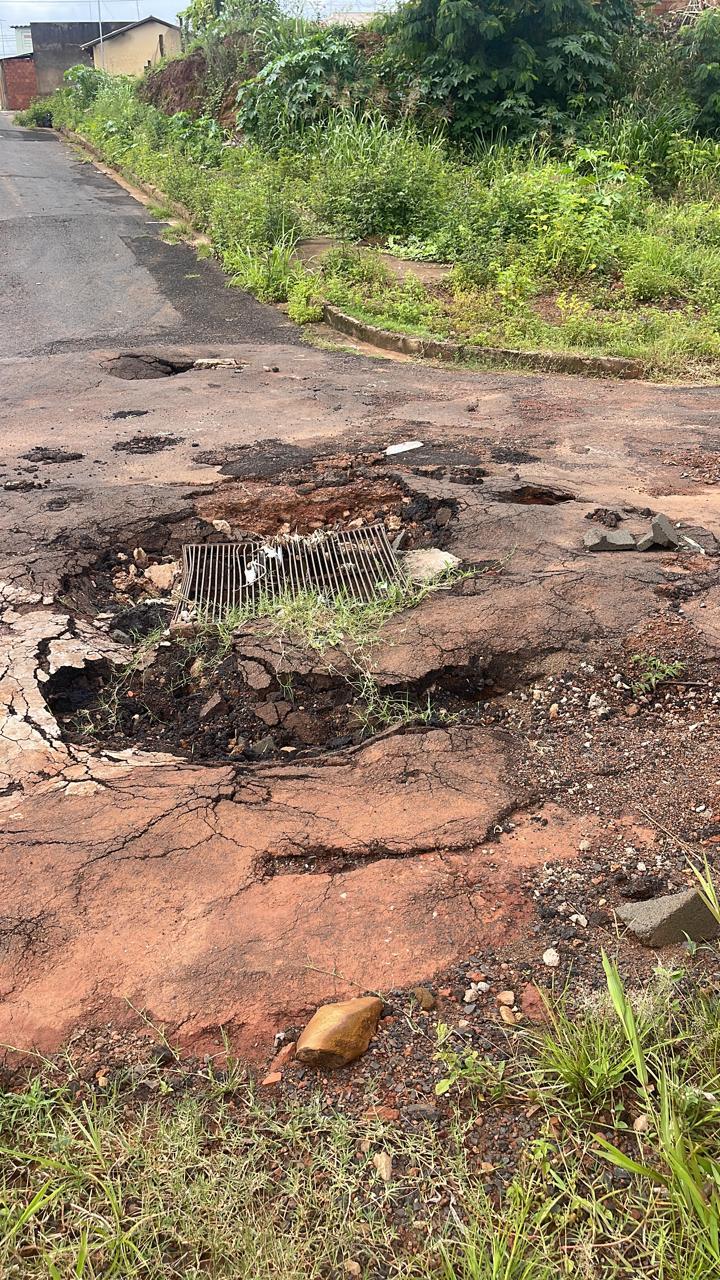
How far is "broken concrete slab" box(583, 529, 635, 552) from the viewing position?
4.32 m

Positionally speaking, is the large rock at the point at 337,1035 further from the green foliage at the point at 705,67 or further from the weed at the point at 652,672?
the green foliage at the point at 705,67

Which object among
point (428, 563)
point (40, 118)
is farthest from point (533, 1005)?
point (40, 118)

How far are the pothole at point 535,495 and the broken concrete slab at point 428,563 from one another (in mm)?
746

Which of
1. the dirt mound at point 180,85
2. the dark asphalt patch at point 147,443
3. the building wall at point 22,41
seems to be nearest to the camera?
the dark asphalt patch at point 147,443

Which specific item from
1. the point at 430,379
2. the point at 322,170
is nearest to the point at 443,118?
the point at 322,170

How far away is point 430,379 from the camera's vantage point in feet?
24.9

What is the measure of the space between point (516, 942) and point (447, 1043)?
1.22ft

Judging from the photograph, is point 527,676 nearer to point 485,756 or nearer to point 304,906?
point 485,756

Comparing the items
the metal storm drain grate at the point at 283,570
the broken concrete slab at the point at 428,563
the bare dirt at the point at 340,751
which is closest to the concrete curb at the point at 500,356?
the bare dirt at the point at 340,751

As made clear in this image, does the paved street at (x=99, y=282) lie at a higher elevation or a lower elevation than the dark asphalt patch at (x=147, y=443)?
higher

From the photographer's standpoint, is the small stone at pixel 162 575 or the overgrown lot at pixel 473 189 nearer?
the small stone at pixel 162 575

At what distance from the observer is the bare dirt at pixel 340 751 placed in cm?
245

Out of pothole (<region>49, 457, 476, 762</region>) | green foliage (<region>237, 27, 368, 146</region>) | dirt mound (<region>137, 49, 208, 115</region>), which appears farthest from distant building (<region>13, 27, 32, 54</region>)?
pothole (<region>49, 457, 476, 762</region>)

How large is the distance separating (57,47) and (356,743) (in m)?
40.0
